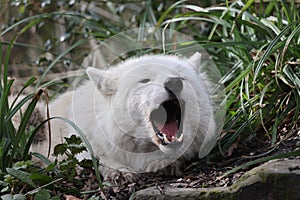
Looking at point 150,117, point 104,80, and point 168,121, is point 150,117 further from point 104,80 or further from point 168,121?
point 104,80

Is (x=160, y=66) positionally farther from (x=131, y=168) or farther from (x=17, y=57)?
(x=17, y=57)

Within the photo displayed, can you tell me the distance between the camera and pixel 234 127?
338cm

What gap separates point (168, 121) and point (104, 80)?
462mm

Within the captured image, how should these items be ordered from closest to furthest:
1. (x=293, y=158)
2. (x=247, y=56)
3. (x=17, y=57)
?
1. (x=293, y=158)
2. (x=247, y=56)
3. (x=17, y=57)

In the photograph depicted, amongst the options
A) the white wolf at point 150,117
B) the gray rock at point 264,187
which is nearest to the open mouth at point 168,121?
the white wolf at point 150,117

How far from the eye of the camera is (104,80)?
3.20 meters

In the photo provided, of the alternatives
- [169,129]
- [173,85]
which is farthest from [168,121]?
[173,85]

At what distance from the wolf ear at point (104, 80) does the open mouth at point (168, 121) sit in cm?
35

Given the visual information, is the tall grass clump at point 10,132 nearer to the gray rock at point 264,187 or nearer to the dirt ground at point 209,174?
the dirt ground at point 209,174

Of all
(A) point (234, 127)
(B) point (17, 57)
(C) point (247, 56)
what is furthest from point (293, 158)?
(B) point (17, 57)

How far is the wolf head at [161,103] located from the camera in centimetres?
293

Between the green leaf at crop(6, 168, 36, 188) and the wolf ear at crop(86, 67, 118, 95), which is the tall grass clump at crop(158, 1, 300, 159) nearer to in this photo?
the wolf ear at crop(86, 67, 118, 95)

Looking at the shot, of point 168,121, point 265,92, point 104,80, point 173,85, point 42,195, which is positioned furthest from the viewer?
point 265,92

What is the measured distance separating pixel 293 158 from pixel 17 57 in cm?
537
